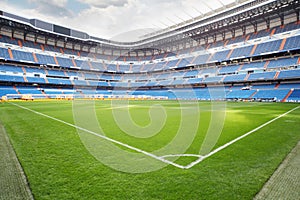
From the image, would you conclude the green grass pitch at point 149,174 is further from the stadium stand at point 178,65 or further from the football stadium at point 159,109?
the stadium stand at point 178,65

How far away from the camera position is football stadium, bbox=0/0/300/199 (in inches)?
121

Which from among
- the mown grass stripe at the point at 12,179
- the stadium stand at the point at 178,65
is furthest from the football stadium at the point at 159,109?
the stadium stand at the point at 178,65

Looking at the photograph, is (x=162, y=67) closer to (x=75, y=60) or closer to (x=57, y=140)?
(x=75, y=60)

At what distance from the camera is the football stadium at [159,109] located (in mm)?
3066

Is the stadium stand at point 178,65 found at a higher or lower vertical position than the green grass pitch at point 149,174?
higher

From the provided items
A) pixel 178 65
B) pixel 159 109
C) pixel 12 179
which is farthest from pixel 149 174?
pixel 178 65

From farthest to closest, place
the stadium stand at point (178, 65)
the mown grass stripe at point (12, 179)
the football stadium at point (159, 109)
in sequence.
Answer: the stadium stand at point (178, 65), the football stadium at point (159, 109), the mown grass stripe at point (12, 179)

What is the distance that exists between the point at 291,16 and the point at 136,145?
172ft

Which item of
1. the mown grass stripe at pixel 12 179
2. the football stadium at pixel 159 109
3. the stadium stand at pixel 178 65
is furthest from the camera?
the stadium stand at pixel 178 65

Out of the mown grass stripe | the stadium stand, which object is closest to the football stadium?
the mown grass stripe

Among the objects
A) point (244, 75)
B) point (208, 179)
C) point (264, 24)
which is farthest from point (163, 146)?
point (264, 24)

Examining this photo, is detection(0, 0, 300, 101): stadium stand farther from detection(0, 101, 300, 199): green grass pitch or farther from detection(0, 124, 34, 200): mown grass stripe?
detection(0, 124, 34, 200): mown grass stripe

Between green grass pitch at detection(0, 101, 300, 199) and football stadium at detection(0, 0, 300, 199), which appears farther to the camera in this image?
football stadium at detection(0, 0, 300, 199)

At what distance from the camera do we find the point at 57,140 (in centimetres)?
578
